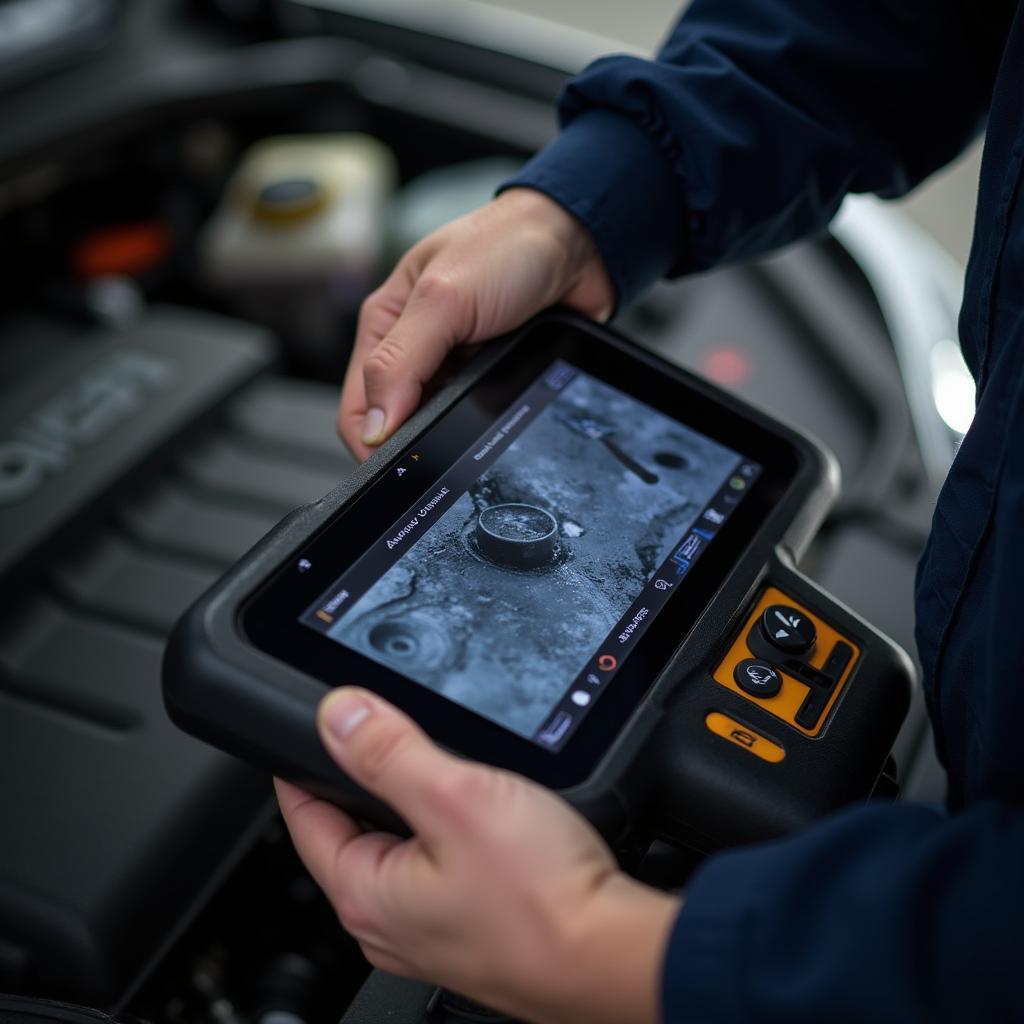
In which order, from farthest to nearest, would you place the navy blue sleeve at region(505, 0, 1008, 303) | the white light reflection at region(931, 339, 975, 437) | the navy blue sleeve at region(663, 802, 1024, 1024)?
the white light reflection at region(931, 339, 975, 437) → the navy blue sleeve at region(505, 0, 1008, 303) → the navy blue sleeve at region(663, 802, 1024, 1024)

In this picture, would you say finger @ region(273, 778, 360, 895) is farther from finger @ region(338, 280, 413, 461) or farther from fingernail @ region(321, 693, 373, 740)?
finger @ region(338, 280, 413, 461)

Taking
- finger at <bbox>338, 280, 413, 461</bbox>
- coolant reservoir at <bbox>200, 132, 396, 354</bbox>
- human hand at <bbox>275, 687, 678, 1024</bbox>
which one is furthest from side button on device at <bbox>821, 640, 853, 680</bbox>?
coolant reservoir at <bbox>200, 132, 396, 354</bbox>

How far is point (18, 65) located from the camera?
132cm

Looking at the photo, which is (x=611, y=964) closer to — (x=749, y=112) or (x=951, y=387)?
(x=749, y=112)

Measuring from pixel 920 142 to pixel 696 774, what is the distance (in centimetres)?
55

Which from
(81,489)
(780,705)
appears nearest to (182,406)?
(81,489)

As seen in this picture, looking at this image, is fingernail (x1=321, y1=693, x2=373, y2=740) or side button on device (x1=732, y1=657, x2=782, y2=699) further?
side button on device (x1=732, y1=657, x2=782, y2=699)

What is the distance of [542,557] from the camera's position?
2.07 ft

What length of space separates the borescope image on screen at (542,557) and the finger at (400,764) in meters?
0.06

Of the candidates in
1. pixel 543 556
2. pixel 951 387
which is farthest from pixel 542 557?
pixel 951 387

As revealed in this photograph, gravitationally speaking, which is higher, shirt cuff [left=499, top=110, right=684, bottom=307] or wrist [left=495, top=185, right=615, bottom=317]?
shirt cuff [left=499, top=110, right=684, bottom=307]

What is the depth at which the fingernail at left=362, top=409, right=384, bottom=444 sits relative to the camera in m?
0.70

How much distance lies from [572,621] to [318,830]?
0.17 m

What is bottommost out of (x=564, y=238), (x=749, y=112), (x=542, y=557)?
(x=542, y=557)
